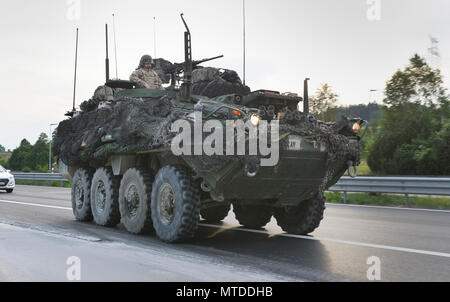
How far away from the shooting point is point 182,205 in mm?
6934

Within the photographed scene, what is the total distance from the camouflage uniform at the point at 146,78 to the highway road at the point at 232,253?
2.78 metres

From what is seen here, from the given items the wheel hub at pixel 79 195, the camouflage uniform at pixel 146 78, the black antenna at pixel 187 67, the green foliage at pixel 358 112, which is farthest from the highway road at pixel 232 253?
the camouflage uniform at pixel 146 78

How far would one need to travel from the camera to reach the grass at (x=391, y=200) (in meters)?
13.6

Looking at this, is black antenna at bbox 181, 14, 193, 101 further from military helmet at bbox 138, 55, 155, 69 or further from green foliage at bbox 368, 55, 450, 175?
green foliage at bbox 368, 55, 450, 175

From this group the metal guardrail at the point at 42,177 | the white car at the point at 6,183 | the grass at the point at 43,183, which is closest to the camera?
the white car at the point at 6,183

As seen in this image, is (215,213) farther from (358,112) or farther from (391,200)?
(391,200)

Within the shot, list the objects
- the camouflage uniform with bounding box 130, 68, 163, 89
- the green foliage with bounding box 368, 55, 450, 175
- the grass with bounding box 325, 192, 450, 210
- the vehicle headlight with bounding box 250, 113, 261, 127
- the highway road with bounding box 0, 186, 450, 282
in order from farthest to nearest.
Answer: the green foliage with bounding box 368, 55, 450, 175 → the grass with bounding box 325, 192, 450, 210 → the camouflage uniform with bounding box 130, 68, 163, 89 → the vehicle headlight with bounding box 250, 113, 261, 127 → the highway road with bounding box 0, 186, 450, 282

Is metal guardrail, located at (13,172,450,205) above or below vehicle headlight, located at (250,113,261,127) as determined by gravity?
below

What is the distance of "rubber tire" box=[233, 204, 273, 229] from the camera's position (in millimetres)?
9141

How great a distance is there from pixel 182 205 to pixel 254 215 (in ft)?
8.40

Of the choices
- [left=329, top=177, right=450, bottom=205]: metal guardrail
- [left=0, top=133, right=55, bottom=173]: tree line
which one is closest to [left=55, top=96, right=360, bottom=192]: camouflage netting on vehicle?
[left=329, top=177, right=450, bottom=205]: metal guardrail

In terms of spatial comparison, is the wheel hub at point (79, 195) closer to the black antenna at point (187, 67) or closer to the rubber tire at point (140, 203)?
the rubber tire at point (140, 203)

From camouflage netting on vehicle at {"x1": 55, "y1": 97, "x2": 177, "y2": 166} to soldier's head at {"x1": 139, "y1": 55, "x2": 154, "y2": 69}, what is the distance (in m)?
1.28
